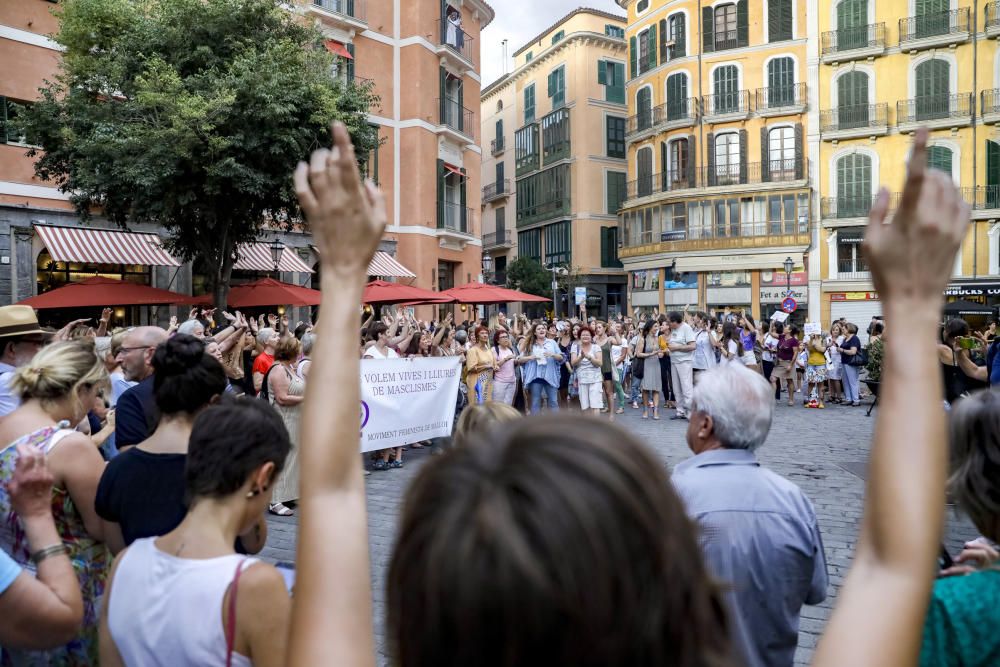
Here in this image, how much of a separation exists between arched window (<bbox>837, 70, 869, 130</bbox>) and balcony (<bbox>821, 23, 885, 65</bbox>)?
36.5 inches

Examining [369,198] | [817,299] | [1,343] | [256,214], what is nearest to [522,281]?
[817,299]

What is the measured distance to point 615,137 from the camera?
5091cm

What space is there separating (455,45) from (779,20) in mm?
20004

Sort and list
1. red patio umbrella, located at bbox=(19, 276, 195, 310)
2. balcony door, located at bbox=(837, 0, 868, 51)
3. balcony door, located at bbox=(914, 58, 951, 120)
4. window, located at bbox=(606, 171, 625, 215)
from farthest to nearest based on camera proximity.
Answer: window, located at bbox=(606, 171, 625, 215)
balcony door, located at bbox=(837, 0, 868, 51)
balcony door, located at bbox=(914, 58, 951, 120)
red patio umbrella, located at bbox=(19, 276, 195, 310)

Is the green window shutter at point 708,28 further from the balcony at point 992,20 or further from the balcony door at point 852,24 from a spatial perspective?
the balcony at point 992,20

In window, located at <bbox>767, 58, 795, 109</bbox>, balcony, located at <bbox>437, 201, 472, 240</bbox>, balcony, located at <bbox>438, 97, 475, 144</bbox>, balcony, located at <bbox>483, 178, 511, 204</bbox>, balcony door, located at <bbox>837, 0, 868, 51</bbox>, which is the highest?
balcony door, located at <bbox>837, 0, 868, 51</bbox>

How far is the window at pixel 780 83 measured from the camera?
3844 cm

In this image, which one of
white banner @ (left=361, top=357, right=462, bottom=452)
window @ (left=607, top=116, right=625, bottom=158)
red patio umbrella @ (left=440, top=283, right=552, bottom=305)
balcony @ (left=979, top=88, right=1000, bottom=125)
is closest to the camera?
white banner @ (left=361, top=357, right=462, bottom=452)

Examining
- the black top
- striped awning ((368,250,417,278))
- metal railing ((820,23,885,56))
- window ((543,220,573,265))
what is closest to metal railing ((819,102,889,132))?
metal railing ((820,23,885,56))

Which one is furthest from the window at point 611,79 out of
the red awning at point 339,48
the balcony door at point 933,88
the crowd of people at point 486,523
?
the crowd of people at point 486,523

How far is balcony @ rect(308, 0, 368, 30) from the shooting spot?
81.6 feet

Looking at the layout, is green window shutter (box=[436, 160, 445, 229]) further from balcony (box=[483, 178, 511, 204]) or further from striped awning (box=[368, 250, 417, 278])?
balcony (box=[483, 178, 511, 204])

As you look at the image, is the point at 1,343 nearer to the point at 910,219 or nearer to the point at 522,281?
the point at 910,219

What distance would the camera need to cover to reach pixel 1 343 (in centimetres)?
462
